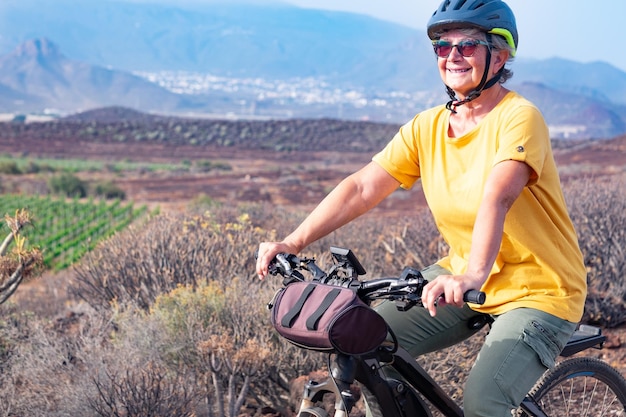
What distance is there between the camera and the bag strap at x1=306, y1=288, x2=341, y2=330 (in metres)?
2.35

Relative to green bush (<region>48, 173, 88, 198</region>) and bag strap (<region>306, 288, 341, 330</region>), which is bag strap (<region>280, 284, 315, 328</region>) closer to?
bag strap (<region>306, 288, 341, 330</region>)

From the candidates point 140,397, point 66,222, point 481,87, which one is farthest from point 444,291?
point 66,222

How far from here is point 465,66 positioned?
2840 millimetres

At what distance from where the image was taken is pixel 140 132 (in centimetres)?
6438

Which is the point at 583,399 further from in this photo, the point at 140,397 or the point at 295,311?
the point at 140,397

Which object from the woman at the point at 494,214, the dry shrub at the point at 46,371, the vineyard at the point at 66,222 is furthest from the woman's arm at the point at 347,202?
the vineyard at the point at 66,222

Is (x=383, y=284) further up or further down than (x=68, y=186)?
further up

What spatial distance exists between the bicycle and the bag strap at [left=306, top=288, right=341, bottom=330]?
0.08 m

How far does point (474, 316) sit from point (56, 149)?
54.9m

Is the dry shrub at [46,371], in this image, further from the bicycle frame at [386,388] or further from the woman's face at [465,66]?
the woman's face at [465,66]

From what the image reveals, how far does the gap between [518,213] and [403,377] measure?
632 millimetres

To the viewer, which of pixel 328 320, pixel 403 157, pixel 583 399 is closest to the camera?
pixel 328 320

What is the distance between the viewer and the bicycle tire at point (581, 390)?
3133 millimetres

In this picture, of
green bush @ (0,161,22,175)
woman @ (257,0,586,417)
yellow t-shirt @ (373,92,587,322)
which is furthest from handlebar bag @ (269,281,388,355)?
green bush @ (0,161,22,175)
